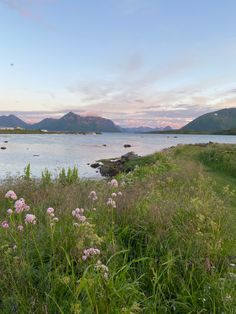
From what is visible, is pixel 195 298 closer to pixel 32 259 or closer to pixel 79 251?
pixel 79 251

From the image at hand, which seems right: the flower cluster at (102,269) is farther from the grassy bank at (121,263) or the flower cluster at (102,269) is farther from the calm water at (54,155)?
the calm water at (54,155)

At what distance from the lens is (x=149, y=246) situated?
529 centimetres

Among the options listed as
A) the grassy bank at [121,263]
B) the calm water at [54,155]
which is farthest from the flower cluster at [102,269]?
the calm water at [54,155]

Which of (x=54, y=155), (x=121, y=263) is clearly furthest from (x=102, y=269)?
(x=54, y=155)

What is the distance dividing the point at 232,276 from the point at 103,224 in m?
2.14

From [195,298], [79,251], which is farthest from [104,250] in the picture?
[195,298]

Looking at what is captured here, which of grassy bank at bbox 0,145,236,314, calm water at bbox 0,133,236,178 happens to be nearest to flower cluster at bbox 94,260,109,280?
grassy bank at bbox 0,145,236,314

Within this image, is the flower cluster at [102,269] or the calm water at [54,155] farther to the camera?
the calm water at [54,155]

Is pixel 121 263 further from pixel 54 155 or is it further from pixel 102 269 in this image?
pixel 54 155

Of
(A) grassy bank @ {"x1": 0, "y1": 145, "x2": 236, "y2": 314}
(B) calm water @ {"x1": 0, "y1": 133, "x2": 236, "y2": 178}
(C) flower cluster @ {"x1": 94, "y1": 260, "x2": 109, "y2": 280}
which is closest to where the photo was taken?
(C) flower cluster @ {"x1": 94, "y1": 260, "x2": 109, "y2": 280}

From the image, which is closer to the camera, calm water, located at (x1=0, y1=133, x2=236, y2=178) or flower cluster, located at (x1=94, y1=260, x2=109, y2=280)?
flower cluster, located at (x1=94, y1=260, x2=109, y2=280)

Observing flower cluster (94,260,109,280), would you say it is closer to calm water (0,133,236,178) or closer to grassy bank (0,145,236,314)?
grassy bank (0,145,236,314)

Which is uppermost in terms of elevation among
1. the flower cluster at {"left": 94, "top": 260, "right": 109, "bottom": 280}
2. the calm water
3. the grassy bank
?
the flower cluster at {"left": 94, "top": 260, "right": 109, "bottom": 280}

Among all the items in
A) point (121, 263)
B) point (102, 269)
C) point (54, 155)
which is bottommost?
point (54, 155)
